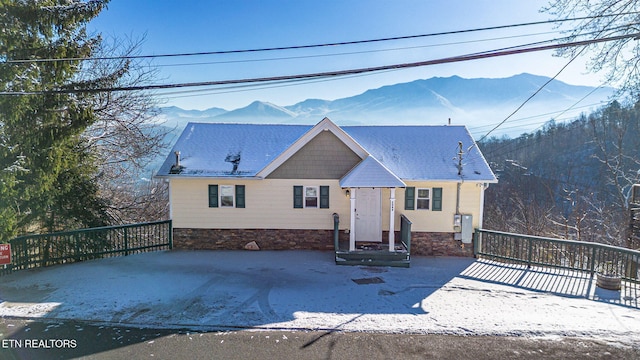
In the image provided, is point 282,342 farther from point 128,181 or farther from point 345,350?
point 128,181

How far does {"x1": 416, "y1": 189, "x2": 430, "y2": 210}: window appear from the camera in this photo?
13.3m

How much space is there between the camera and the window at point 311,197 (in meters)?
13.5

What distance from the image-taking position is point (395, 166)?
44.5 ft

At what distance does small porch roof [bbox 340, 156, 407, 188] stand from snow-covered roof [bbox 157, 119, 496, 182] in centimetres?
77

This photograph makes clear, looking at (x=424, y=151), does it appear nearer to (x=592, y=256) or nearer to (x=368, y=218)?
(x=368, y=218)

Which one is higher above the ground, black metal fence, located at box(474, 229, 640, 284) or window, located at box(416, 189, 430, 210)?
window, located at box(416, 189, 430, 210)

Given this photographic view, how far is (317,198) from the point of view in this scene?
13484mm

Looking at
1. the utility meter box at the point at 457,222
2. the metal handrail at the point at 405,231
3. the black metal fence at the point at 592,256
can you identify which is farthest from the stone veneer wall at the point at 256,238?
the black metal fence at the point at 592,256

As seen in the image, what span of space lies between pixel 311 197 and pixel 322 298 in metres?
5.27

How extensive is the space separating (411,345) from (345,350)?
1.28 m

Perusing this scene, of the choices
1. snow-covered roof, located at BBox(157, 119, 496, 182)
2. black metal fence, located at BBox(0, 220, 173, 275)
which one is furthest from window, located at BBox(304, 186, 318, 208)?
black metal fence, located at BBox(0, 220, 173, 275)

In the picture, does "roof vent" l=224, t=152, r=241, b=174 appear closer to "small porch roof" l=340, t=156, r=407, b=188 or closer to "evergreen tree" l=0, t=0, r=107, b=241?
"small porch roof" l=340, t=156, r=407, b=188

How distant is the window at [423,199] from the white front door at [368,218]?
1444 millimetres

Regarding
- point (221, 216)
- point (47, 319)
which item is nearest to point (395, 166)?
point (221, 216)
